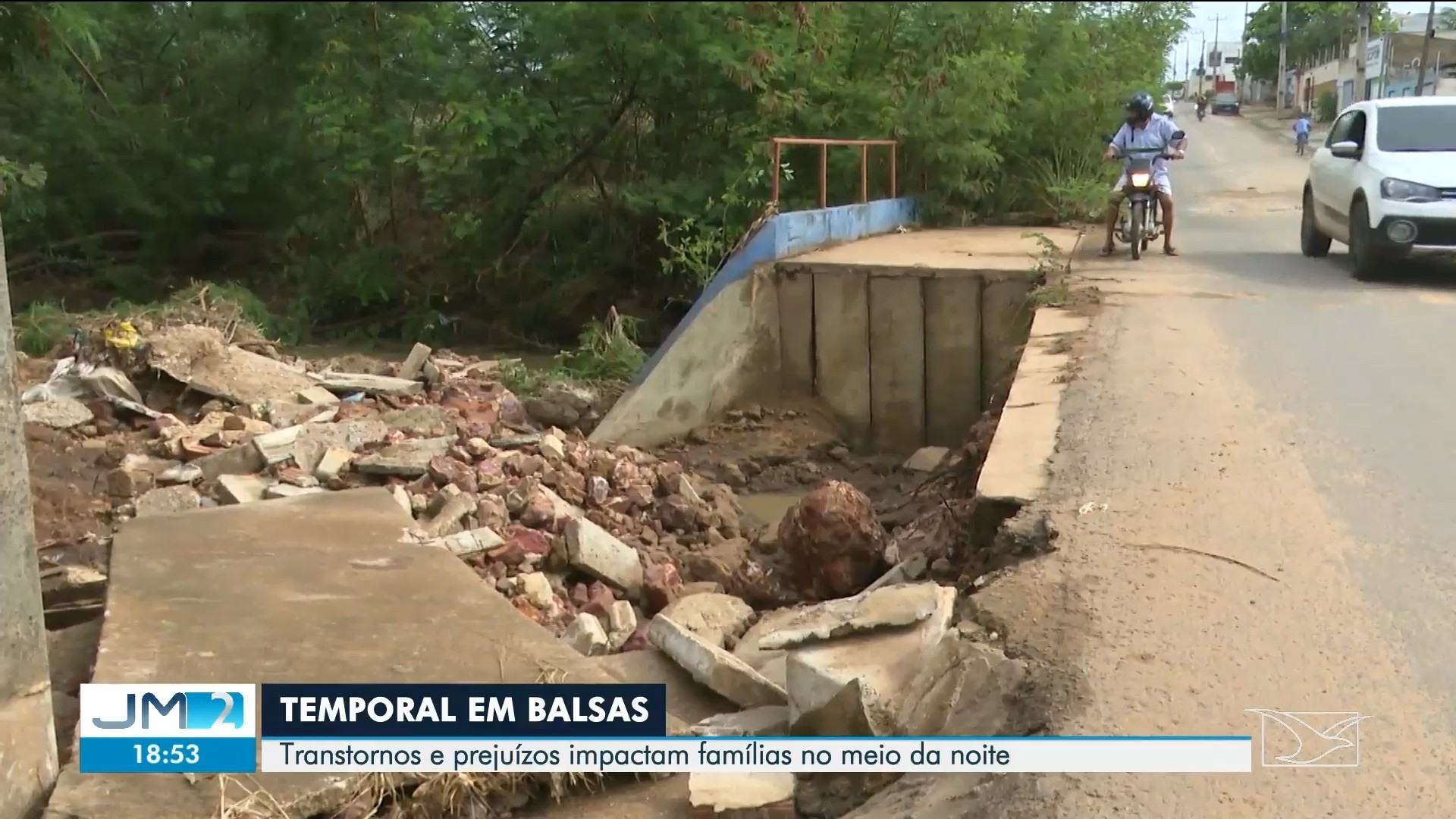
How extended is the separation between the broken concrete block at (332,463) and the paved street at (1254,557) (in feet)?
14.3

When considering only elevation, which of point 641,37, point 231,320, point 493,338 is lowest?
point 493,338

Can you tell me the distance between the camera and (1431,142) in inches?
419

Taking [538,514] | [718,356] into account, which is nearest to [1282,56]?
[718,356]

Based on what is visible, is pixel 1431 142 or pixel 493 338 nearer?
pixel 1431 142

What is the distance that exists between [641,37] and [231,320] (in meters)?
8.79

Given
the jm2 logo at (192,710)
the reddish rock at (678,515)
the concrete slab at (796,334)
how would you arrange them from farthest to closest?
the concrete slab at (796,334)
the reddish rock at (678,515)
the jm2 logo at (192,710)

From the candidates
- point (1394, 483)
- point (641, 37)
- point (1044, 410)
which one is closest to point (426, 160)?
point (1044, 410)

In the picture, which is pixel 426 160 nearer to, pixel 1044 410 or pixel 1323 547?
pixel 1044 410

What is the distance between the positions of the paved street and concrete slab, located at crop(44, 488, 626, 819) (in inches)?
70.4

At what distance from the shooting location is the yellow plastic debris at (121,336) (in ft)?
31.8

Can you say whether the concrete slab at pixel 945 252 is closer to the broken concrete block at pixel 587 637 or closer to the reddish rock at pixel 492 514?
the reddish rock at pixel 492 514

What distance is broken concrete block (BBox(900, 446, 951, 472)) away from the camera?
414 inches

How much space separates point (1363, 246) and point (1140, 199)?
73.9 inches

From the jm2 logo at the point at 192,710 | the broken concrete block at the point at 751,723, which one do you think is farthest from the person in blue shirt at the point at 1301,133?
the jm2 logo at the point at 192,710
